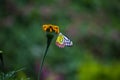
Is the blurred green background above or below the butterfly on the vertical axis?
below

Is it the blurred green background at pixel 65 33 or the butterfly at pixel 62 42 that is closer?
the butterfly at pixel 62 42

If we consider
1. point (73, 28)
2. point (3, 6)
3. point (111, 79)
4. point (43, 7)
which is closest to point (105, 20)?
point (73, 28)

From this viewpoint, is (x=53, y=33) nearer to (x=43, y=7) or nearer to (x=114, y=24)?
(x=43, y=7)

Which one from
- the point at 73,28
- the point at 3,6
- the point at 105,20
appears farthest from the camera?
the point at 105,20

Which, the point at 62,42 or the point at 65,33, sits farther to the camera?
the point at 65,33

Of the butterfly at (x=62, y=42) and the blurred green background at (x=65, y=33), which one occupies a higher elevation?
the butterfly at (x=62, y=42)

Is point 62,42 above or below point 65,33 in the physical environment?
above

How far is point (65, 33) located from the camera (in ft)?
15.3

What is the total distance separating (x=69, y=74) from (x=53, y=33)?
136 inches

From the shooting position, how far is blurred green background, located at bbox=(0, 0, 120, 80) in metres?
4.35

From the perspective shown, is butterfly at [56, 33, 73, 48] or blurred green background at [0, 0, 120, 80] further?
blurred green background at [0, 0, 120, 80]

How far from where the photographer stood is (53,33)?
45.7 inches

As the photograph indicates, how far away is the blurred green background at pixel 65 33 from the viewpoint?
4348mm

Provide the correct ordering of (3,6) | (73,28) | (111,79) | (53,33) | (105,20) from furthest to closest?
(105,20)
(73,28)
(3,6)
(111,79)
(53,33)
